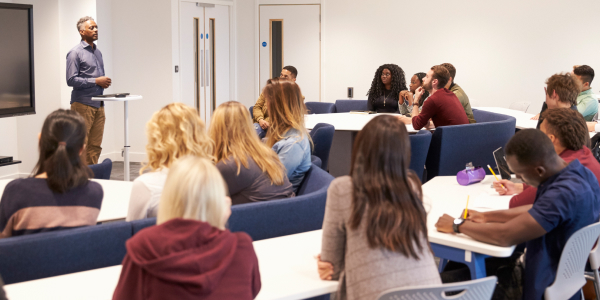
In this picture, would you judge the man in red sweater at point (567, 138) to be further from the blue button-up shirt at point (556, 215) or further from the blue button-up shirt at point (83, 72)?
the blue button-up shirt at point (83, 72)

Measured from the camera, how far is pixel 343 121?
602 cm

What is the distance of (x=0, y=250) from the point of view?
193 centimetres

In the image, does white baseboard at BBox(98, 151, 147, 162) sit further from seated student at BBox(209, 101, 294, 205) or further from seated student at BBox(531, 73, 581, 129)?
seated student at BBox(531, 73, 581, 129)

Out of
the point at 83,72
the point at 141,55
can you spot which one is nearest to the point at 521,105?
the point at 141,55

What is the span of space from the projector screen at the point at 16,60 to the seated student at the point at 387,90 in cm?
401

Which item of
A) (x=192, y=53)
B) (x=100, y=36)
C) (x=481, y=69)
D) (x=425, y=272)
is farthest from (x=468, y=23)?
(x=425, y=272)

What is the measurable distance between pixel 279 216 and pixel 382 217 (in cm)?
84

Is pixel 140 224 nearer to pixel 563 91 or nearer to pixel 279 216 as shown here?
pixel 279 216

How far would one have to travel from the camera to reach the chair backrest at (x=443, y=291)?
174 cm

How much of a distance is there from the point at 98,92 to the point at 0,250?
4.46 metres

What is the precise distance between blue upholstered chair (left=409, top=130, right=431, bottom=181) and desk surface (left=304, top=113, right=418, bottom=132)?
0.74 m

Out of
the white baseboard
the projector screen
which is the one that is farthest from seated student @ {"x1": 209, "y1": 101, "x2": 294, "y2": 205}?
the white baseboard

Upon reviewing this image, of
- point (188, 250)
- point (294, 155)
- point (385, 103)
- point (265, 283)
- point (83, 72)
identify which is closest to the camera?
point (188, 250)

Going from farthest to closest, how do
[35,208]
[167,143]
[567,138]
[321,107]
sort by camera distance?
[321,107]
[567,138]
[167,143]
[35,208]
